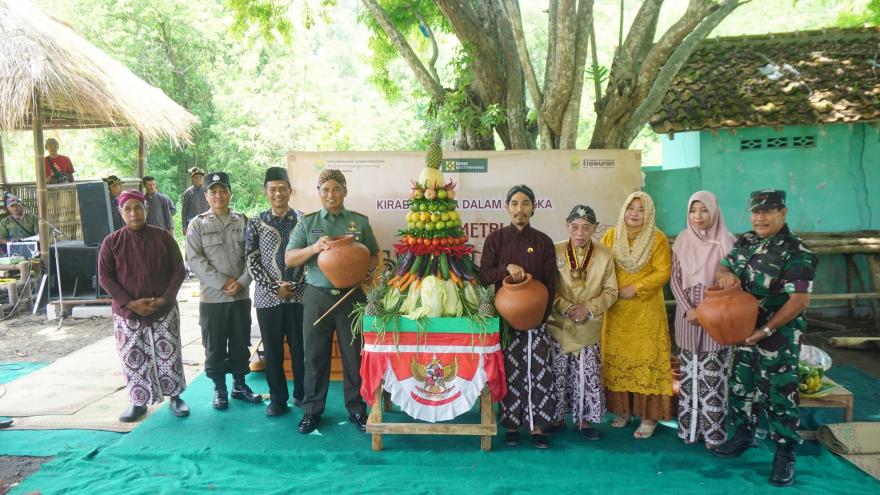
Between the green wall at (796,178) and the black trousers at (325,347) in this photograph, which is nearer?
the black trousers at (325,347)

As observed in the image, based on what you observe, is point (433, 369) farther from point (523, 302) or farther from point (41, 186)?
point (41, 186)

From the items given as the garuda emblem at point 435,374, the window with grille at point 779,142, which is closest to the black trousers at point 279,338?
the garuda emblem at point 435,374

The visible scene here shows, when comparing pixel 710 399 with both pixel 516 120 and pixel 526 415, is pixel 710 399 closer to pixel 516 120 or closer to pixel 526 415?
pixel 526 415

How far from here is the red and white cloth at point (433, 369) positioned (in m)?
3.80

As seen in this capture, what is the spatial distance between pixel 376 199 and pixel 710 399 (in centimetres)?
306

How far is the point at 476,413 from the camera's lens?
4539 mm

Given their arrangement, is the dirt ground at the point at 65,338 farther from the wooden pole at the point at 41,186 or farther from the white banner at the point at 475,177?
the white banner at the point at 475,177

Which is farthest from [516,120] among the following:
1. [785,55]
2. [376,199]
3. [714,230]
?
[785,55]

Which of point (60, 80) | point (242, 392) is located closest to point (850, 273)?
point (242, 392)

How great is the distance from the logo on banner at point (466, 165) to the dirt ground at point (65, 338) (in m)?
3.80

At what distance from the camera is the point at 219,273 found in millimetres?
4480

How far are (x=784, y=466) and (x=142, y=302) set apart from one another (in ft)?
13.7

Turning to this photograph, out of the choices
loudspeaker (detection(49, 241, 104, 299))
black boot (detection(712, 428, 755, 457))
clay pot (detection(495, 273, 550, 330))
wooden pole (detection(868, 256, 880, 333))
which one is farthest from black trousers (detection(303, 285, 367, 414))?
wooden pole (detection(868, 256, 880, 333))

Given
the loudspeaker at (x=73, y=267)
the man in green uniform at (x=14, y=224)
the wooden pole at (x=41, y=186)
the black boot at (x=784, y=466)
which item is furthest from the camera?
the man in green uniform at (x=14, y=224)
